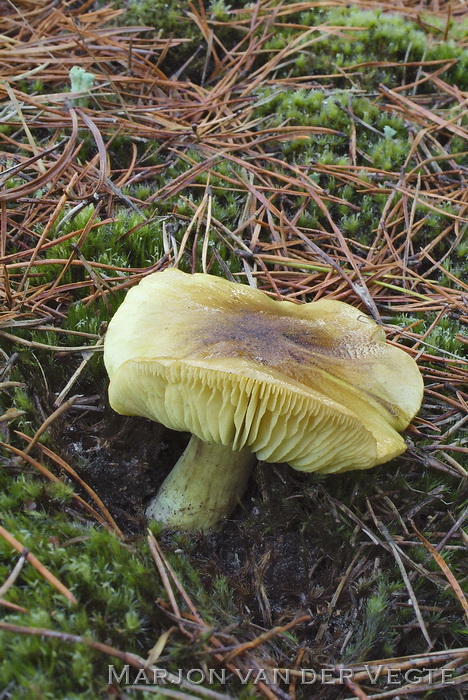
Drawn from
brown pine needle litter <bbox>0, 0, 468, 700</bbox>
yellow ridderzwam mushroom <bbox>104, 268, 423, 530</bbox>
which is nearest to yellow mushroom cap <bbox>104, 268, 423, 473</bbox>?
yellow ridderzwam mushroom <bbox>104, 268, 423, 530</bbox>

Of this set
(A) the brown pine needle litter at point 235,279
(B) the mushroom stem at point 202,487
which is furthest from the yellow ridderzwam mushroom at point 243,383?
(A) the brown pine needle litter at point 235,279

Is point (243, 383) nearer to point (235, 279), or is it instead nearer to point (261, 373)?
point (261, 373)

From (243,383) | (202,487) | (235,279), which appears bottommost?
(202,487)

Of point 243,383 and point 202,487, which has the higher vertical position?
point 243,383

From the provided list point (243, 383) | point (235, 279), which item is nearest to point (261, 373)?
point (243, 383)

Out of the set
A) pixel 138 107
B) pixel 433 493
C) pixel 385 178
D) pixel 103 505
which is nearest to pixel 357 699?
pixel 433 493

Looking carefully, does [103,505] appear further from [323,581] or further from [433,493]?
[433,493]

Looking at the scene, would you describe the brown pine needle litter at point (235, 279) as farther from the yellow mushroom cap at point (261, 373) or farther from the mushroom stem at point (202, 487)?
the yellow mushroom cap at point (261, 373)
